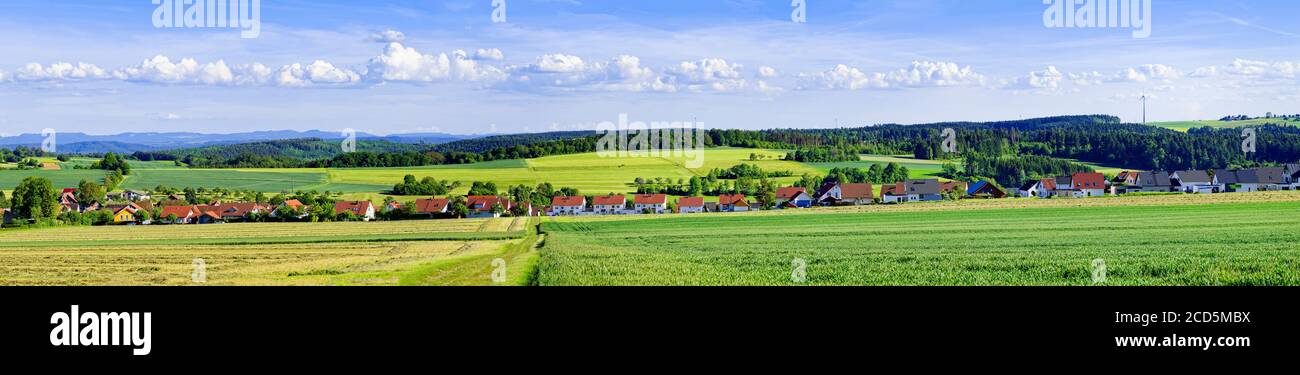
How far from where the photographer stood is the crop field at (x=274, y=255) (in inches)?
840

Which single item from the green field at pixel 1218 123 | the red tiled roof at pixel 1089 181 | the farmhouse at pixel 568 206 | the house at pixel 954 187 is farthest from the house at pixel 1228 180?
the green field at pixel 1218 123

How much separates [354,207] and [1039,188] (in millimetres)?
61526

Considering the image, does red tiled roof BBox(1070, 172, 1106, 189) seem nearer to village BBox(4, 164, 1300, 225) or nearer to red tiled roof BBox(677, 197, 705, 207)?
village BBox(4, 164, 1300, 225)

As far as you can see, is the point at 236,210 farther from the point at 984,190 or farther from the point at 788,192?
the point at 984,190

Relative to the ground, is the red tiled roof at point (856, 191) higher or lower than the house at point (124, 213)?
higher

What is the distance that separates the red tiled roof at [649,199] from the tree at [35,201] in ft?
128

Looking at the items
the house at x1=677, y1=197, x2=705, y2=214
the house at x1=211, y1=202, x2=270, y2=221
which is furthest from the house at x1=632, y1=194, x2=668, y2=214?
the house at x1=211, y1=202, x2=270, y2=221

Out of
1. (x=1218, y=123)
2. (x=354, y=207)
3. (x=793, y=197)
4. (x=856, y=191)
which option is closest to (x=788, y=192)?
(x=793, y=197)

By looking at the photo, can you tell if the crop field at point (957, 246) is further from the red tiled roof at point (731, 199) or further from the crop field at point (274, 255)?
the red tiled roof at point (731, 199)

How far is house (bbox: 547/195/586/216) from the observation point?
63.6 meters

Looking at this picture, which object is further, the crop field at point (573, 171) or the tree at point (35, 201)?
the crop field at point (573, 171)
